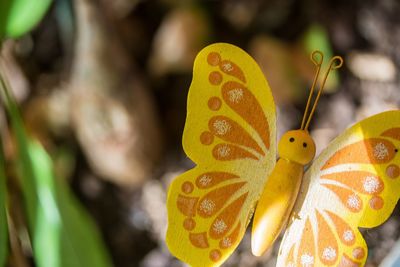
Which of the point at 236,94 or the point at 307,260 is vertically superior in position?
the point at 236,94

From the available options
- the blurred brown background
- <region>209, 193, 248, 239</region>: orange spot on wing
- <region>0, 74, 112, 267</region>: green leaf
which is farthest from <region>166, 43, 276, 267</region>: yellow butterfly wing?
the blurred brown background

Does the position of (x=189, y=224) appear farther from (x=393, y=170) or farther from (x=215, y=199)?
(x=393, y=170)

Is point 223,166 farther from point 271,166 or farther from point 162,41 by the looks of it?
point 162,41

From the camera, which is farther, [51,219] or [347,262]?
[51,219]

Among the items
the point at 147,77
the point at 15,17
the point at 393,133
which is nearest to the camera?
the point at 393,133

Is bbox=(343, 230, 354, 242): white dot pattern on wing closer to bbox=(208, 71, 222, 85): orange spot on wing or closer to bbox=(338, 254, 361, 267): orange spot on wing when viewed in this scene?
bbox=(338, 254, 361, 267): orange spot on wing

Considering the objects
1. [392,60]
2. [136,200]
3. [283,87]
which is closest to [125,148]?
[136,200]

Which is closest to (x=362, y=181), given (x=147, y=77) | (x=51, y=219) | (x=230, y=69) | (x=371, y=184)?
(x=371, y=184)

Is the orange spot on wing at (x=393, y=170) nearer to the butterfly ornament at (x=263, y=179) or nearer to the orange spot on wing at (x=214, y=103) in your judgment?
the butterfly ornament at (x=263, y=179)
